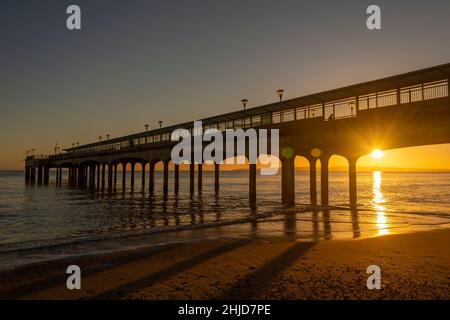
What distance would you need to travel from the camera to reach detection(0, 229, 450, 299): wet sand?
7.50m

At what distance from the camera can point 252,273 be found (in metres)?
8.98

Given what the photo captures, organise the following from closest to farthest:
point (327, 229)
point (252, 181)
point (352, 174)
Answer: point (327, 229), point (352, 174), point (252, 181)

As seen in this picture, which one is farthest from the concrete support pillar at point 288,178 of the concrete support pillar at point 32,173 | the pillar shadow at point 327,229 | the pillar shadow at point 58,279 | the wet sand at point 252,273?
the concrete support pillar at point 32,173

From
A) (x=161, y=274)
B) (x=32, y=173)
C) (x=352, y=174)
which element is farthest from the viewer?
(x=32, y=173)

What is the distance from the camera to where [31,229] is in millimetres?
21172

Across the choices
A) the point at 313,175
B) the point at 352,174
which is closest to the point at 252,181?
the point at 313,175

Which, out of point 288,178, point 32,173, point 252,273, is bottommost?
point 252,273

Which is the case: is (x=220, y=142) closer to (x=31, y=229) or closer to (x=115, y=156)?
(x=31, y=229)

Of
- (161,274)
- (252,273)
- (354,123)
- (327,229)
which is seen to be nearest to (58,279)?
(161,274)

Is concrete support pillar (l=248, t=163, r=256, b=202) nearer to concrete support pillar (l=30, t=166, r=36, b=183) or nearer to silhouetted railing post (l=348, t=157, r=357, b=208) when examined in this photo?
silhouetted railing post (l=348, t=157, r=357, b=208)

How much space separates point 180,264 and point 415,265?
676 cm

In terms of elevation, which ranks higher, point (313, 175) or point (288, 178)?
point (313, 175)

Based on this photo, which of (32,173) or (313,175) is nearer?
(313,175)

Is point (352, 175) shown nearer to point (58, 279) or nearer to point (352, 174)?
point (352, 174)
